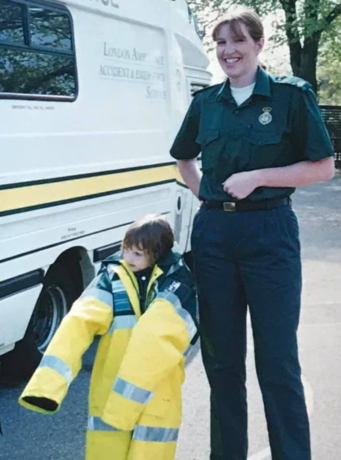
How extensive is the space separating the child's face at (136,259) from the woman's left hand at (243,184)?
1.58 feet

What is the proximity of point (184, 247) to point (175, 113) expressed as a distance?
125 cm

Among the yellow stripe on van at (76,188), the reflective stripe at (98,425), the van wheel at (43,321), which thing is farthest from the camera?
the van wheel at (43,321)

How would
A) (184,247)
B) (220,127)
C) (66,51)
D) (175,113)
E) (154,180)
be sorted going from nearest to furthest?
(220,127) < (66,51) < (154,180) < (175,113) < (184,247)

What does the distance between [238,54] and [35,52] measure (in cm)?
219

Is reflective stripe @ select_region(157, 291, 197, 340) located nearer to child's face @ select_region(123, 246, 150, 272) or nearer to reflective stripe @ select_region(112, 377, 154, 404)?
child's face @ select_region(123, 246, 150, 272)

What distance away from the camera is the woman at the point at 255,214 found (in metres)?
3.43

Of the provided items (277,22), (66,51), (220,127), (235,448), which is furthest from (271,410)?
(277,22)

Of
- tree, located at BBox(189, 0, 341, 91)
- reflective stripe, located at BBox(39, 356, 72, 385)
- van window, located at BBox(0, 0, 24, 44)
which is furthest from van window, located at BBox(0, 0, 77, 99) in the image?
tree, located at BBox(189, 0, 341, 91)

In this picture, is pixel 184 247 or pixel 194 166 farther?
pixel 184 247

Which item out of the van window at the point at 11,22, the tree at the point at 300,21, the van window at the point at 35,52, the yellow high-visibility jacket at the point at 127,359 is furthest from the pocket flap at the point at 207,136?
the tree at the point at 300,21

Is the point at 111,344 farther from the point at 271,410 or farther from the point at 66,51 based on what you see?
the point at 66,51

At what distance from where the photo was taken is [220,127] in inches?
138

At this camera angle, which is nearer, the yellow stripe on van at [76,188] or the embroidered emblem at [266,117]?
the embroidered emblem at [266,117]

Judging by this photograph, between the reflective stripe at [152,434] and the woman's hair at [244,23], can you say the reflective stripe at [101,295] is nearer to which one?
the reflective stripe at [152,434]
